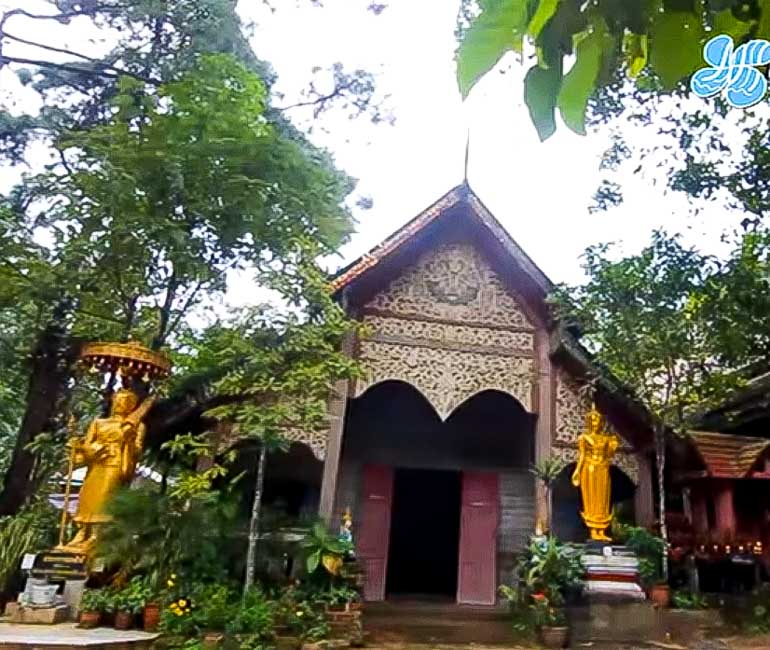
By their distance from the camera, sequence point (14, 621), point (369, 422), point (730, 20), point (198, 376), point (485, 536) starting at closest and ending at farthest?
point (730, 20) < point (14, 621) < point (198, 376) < point (485, 536) < point (369, 422)

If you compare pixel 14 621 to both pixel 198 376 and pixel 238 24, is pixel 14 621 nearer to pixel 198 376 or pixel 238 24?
pixel 198 376

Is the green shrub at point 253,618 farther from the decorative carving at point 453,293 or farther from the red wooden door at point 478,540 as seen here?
the decorative carving at point 453,293

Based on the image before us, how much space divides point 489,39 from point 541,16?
0.22 feet

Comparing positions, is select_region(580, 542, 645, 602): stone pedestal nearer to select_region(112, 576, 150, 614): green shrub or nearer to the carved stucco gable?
the carved stucco gable

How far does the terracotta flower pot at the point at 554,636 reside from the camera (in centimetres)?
682

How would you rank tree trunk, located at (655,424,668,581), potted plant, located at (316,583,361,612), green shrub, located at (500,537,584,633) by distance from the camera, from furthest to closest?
tree trunk, located at (655,424,668,581), green shrub, located at (500,537,584,633), potted plant, located at (316,583,361,612)

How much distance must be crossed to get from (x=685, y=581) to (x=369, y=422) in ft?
13.2

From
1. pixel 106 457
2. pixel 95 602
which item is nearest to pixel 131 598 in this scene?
pixel 95 602

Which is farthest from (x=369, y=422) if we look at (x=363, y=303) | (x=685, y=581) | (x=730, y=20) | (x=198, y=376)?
(x=730, y=20)

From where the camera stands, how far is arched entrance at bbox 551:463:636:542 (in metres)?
8.89

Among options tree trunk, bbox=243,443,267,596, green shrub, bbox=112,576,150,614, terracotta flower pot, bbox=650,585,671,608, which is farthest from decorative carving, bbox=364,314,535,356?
green shrub, bbox=112,576,150,614

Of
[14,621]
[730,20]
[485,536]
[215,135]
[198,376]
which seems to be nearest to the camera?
[730,20]

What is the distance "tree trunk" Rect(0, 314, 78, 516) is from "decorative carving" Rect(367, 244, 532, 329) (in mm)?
3496

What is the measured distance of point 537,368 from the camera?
8430 millimetres
